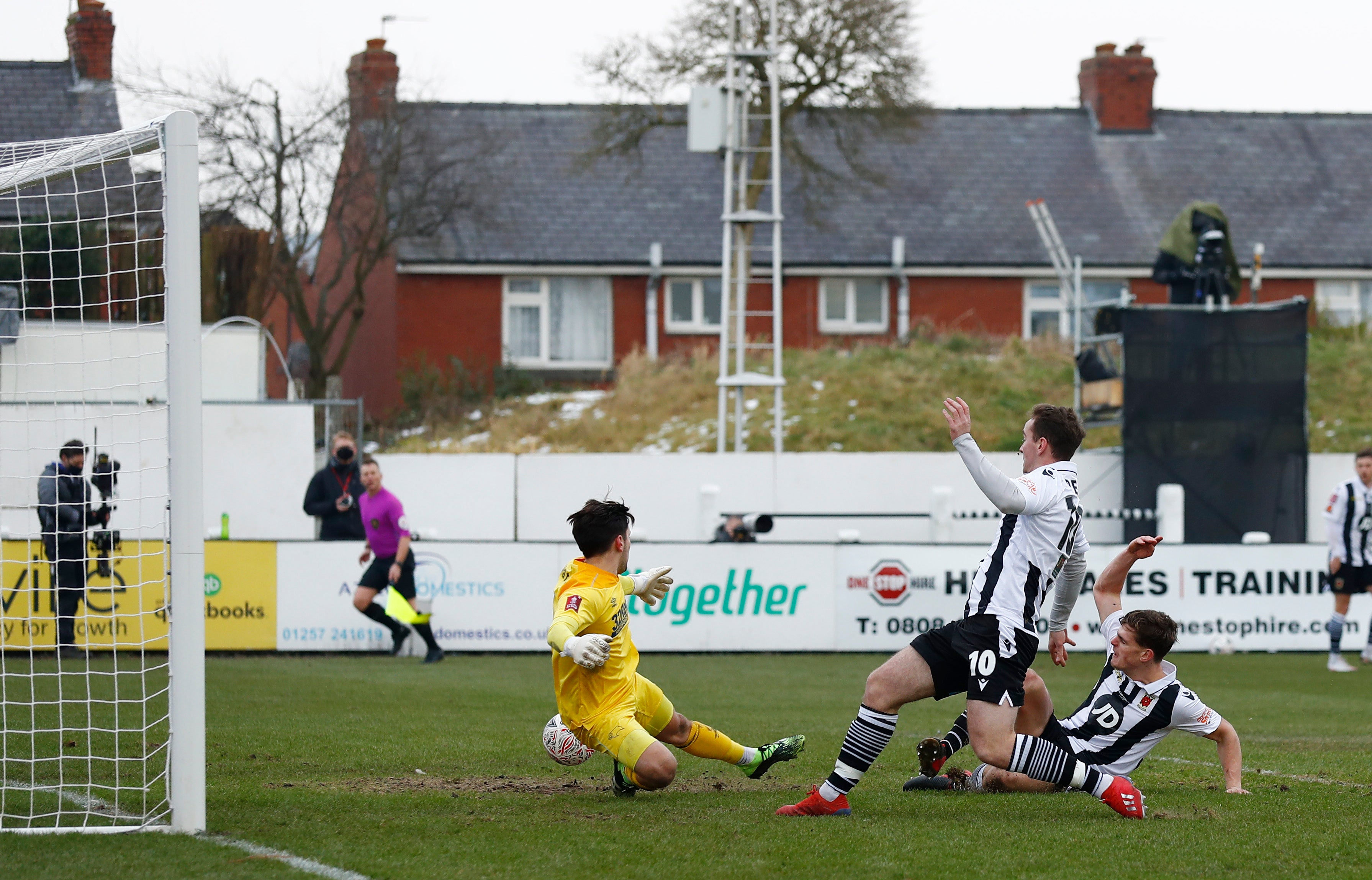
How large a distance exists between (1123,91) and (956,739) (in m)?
32.7

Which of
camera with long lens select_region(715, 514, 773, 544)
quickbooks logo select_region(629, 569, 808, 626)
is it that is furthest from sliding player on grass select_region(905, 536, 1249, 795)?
camera with long lens select_region(715, 514, 773, 544)

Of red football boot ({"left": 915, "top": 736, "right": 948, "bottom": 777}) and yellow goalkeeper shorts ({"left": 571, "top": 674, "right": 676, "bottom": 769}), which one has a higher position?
yellow goalkeeper shorts ({"left": 571, "top": 674, "right": 676, "bottom": 769})

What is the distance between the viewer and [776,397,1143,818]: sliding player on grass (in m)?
6.04

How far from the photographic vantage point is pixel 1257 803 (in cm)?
650

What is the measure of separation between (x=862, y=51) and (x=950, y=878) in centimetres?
2593

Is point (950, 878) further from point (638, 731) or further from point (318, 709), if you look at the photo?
point (318, 709)

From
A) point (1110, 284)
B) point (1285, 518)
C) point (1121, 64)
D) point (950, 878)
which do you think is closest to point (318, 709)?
point (950, 878)

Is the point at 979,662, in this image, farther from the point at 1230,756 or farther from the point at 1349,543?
the point at 1349,543

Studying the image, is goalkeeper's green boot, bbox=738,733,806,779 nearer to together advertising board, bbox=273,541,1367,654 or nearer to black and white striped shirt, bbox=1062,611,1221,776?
black and white striped shirt, bbox=1062,611,1221,776

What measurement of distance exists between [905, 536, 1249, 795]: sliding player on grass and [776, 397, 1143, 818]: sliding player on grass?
402 millimetres

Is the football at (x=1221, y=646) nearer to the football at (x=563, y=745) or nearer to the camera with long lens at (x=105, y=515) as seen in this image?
the football at (x=563, y=745)

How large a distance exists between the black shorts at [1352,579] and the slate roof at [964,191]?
19866 millimetres

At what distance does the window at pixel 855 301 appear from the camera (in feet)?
109

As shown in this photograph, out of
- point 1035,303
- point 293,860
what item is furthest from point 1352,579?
point 1035,303
